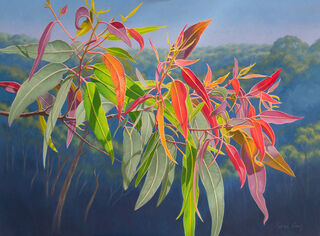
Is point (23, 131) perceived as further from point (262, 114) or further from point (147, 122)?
point (262, 114)

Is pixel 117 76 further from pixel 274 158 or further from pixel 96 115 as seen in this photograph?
pixel 274 158

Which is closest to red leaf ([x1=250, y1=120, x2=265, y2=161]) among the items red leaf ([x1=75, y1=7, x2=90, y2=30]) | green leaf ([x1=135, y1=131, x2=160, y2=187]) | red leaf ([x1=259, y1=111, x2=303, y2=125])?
red leaf ([x1=259, y1=111, x2=303, y2=125])

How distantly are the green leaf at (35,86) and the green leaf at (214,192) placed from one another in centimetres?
24

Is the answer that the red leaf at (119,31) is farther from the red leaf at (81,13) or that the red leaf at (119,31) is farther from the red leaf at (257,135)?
the red leaf at (257,135)

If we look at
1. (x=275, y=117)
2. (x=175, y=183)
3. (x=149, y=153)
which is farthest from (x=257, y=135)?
(x=175, y=183)

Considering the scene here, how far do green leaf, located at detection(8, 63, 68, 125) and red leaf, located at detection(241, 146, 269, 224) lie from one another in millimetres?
264

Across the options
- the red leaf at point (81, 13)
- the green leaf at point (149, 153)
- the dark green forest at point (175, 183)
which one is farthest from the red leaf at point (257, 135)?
the dark green forest at point (175, 183)

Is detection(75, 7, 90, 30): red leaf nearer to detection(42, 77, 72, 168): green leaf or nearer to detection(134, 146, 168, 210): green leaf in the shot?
detection(42, 77, 72, 168): green leaf

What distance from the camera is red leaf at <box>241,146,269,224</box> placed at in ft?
1.44

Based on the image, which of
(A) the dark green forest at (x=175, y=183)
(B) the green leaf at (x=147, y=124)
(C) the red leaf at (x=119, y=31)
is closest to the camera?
(C) the red leaf at (x=119, y=31)

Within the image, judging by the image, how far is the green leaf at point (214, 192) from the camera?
1.56ft

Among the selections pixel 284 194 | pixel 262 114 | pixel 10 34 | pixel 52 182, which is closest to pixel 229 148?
pixel 262 114

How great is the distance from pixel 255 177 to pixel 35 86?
304mm

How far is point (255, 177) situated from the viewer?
447 millimetres
